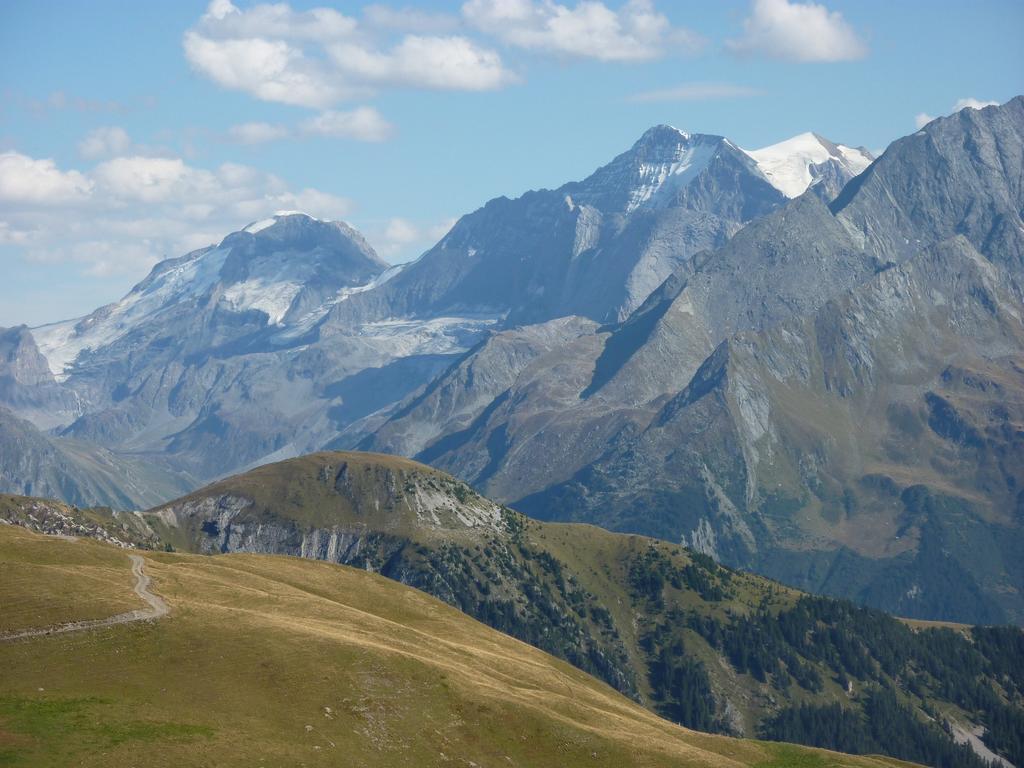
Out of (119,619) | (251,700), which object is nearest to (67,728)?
(251,700)

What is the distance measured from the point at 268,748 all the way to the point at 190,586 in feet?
192

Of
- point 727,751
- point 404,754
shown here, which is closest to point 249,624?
point 404,754

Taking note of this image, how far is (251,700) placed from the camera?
14288cm

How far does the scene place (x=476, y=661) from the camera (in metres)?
192

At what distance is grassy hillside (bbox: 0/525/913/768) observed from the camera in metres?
131

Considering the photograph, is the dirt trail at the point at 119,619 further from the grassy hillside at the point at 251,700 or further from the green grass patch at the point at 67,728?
the green grass patch at the point at 67,728

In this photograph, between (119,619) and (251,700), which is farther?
(119,619)

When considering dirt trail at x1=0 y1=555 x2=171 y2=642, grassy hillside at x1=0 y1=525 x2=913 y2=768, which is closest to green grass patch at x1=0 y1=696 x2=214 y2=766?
grassy hillside at x1=0 y1=525 x2=913 y2=768

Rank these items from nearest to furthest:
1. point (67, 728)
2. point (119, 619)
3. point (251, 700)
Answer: point (67, 728) < point (251, 700) < point (119, 619)

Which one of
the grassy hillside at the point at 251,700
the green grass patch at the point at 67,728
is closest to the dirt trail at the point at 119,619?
the grassy hillside at the point at 251,700

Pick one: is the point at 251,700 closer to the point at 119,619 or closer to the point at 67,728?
the point at 67,728

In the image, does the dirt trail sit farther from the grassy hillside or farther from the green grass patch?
the green grass patch

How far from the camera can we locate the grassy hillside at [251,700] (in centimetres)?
13062

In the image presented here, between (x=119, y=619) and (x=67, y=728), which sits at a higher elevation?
(x=119, y=619)
